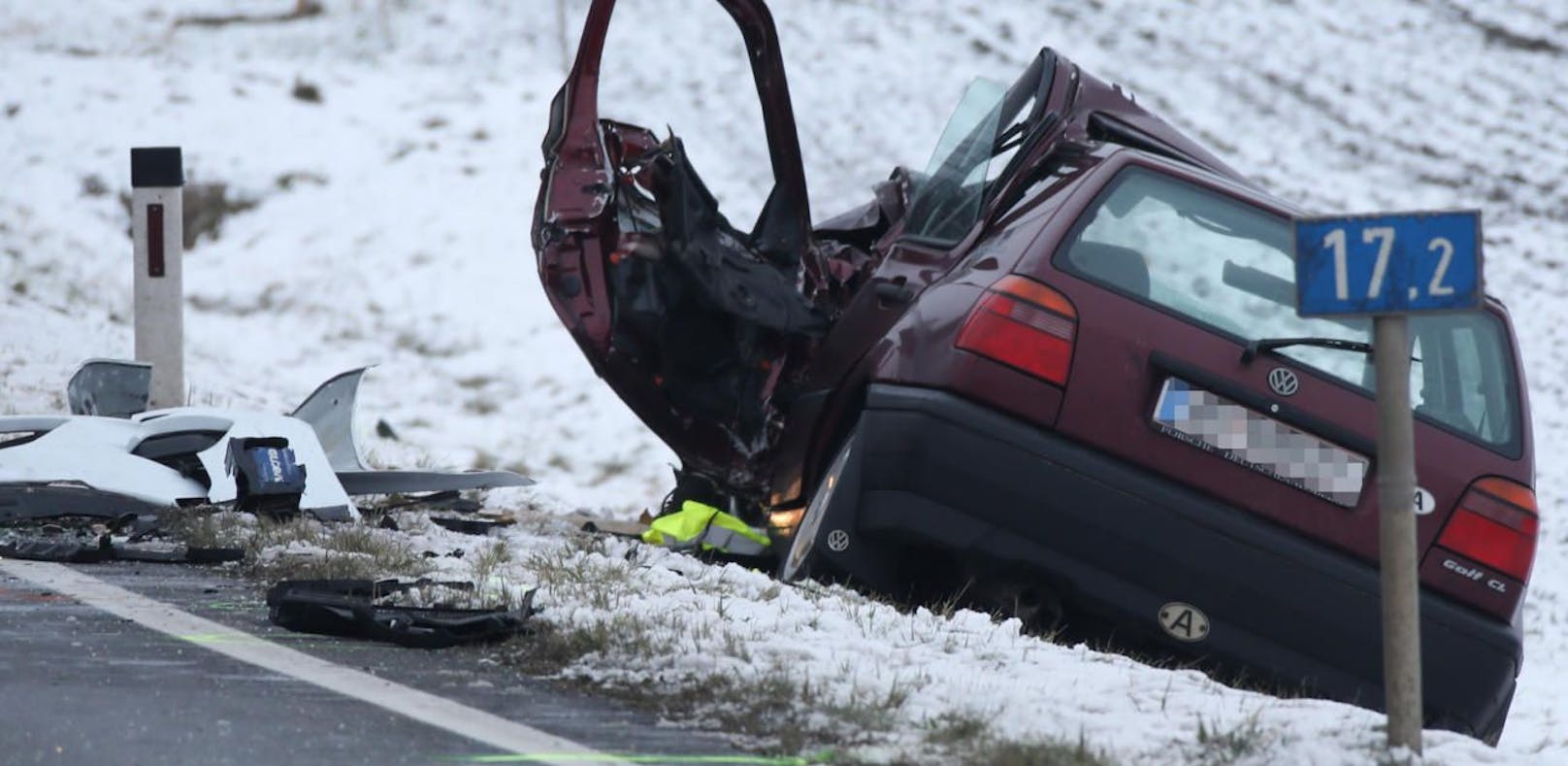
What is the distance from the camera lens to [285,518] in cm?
679

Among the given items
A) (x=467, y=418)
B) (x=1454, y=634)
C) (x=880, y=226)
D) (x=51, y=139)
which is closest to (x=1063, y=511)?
(x=1454, y=634)

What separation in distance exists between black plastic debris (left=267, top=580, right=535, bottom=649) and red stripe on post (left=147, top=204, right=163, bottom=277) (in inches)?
178

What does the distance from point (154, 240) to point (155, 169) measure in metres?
0.32

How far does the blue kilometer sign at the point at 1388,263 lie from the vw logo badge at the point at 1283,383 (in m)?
1.36

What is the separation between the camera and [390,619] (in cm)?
481

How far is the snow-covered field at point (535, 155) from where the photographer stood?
40.4ft

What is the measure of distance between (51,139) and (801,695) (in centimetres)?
1783

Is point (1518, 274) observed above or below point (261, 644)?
above

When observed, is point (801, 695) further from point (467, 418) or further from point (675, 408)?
point (467, 418)

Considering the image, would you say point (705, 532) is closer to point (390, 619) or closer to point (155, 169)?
point (390, 619)

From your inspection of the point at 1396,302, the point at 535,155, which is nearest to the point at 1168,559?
the point at 1396,302

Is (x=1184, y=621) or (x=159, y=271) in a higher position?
(x=159, y=271)

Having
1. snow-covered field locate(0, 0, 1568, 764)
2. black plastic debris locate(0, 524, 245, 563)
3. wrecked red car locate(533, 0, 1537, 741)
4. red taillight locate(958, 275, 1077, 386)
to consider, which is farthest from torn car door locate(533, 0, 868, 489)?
black plastic debris locate(0, 524, 245, 563)

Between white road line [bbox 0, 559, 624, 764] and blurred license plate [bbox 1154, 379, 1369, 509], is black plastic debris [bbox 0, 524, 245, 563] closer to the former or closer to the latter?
white road line [bbox 0, 559, 624, 764]
